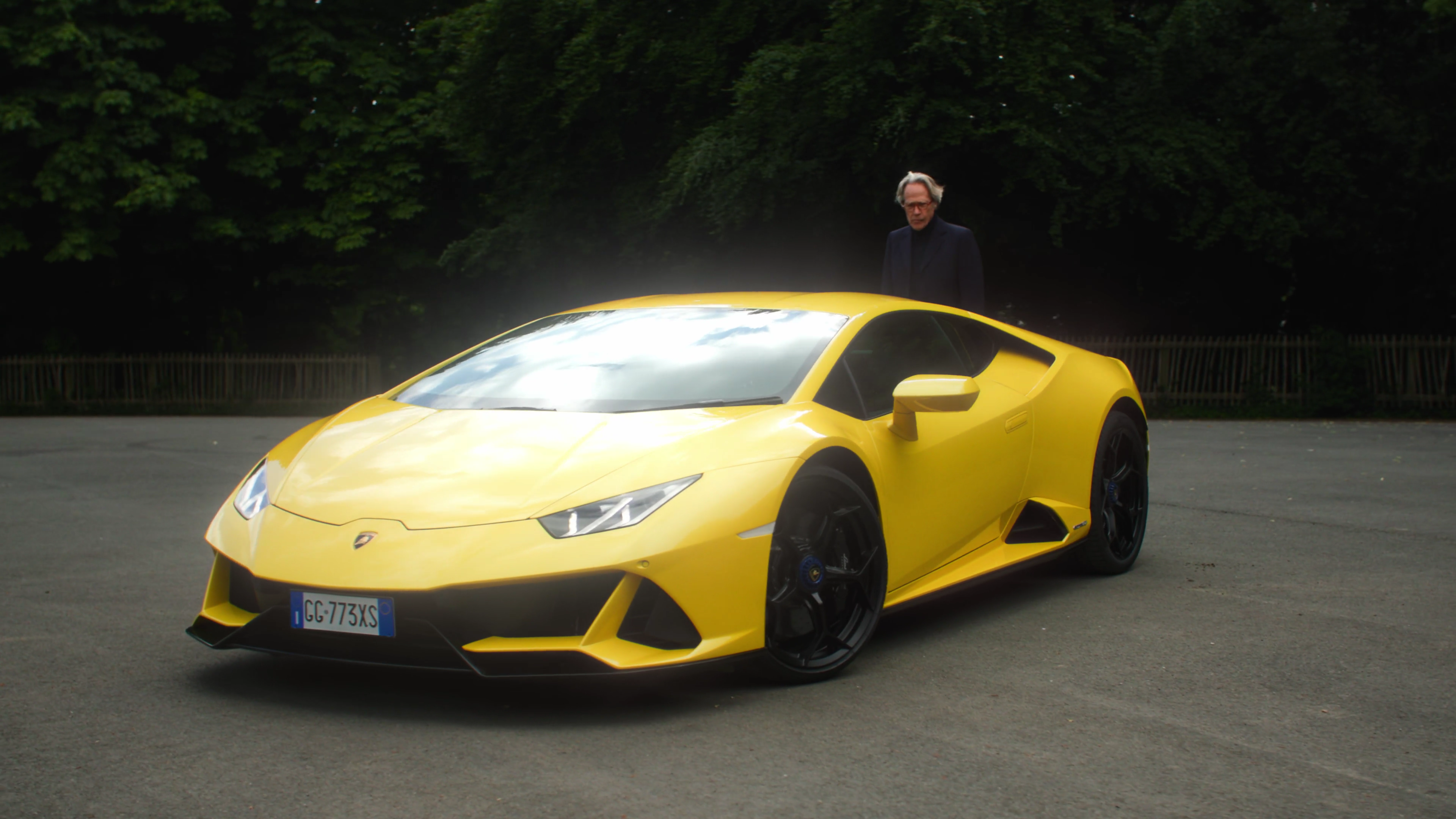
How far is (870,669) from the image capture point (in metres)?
4.34

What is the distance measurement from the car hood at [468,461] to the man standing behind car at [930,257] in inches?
127

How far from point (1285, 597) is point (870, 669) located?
2.15 m

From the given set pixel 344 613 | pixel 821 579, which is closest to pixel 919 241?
pixel 821 579

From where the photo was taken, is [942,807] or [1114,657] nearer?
[942,807]

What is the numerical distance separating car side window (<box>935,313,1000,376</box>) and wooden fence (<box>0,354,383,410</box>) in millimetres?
18767

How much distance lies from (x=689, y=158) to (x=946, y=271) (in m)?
11.7

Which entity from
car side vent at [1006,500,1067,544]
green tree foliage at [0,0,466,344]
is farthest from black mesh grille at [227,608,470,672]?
green tree foliage at [0,0,466,344]

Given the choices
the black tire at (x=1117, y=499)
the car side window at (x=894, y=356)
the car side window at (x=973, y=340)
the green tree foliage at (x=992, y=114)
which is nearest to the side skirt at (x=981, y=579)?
the black tire at (x=1117, y=499)

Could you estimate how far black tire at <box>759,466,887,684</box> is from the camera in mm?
4039

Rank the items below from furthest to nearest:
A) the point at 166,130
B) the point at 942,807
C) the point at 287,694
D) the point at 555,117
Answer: the point at 166,130
the point at 555,117
the point at 287,694
the point at 942,807

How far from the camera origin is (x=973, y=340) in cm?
567

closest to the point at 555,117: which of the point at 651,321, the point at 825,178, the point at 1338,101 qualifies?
the point at 825,178

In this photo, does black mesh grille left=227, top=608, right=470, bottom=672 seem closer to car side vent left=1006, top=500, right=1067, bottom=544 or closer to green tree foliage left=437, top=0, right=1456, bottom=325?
car side vent left=1006, top=500, right=1067, bottom=544

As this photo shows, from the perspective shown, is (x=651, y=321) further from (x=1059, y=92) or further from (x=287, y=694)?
(x=1059, y=92)
